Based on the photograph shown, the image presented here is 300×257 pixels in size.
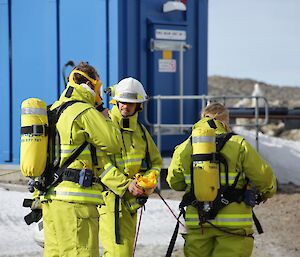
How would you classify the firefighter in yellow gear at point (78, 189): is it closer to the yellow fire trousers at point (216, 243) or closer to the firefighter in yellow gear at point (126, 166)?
the firefighter in yellow gear at point (126, 166)

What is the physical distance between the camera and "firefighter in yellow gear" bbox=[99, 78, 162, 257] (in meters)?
5.39

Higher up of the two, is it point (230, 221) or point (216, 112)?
point (216, 112)

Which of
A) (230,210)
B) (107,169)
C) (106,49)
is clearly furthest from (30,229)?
(230,210)

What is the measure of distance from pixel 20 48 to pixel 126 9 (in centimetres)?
205

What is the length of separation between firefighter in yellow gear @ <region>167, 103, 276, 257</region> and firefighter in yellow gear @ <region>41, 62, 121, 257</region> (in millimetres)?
733

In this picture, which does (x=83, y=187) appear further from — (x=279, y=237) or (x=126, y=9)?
(x=126, y=9)

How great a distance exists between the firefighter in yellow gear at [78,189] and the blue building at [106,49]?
590 centimetres

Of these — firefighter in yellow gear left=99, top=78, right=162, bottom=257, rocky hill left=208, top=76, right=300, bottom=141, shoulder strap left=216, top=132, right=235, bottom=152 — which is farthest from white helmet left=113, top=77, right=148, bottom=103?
rocky hill left=208, top=76, right=300, bottom=141

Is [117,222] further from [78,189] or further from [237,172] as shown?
[237,172]

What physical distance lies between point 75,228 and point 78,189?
0.87ft

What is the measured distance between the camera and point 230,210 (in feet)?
16.1

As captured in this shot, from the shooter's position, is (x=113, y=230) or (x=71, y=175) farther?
(x=113, y=230)

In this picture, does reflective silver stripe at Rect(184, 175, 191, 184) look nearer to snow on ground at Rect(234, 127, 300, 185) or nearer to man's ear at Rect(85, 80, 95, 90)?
man's ear at Rect(85, 80, 95, 90)

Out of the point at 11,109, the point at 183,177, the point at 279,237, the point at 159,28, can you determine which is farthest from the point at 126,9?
the point at 183,177
